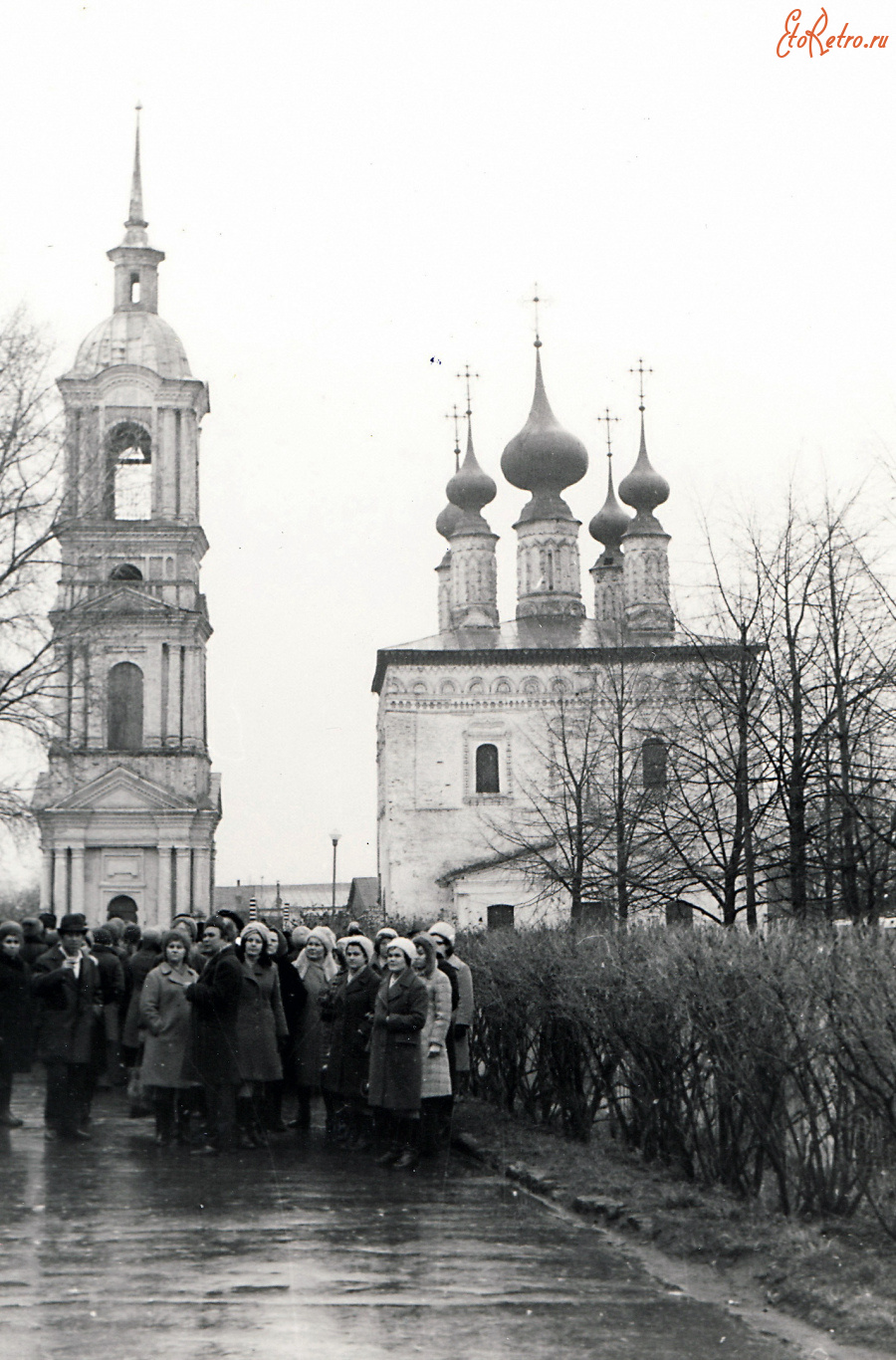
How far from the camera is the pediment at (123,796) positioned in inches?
1937

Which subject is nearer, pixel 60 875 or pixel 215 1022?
pixel 215 1022

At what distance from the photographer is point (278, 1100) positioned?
1360 centimetres

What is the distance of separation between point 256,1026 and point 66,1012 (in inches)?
66.0

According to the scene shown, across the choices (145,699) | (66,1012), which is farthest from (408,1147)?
(145,699)

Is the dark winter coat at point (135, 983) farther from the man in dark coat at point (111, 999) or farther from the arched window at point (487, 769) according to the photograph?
the arched window at point (487, 769)

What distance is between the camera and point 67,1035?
13234mm

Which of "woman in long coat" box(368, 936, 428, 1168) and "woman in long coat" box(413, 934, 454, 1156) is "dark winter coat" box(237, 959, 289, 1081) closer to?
"woman in long coat" box(368, 936, 428, 1168)

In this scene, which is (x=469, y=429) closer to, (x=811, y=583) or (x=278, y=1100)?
(x=811, y=583)

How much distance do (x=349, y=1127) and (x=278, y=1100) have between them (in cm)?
87

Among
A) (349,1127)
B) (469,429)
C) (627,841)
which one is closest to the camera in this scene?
(349,1127)

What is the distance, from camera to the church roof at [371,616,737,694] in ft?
171

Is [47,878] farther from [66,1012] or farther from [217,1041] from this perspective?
[217,1041]

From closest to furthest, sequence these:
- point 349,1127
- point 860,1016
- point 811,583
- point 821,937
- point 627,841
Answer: point 860,1016
point 821,937
point 349,1127
point 811,583
point 627,841

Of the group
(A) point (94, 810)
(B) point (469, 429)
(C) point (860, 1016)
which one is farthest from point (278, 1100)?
(B) point (469, 429)
